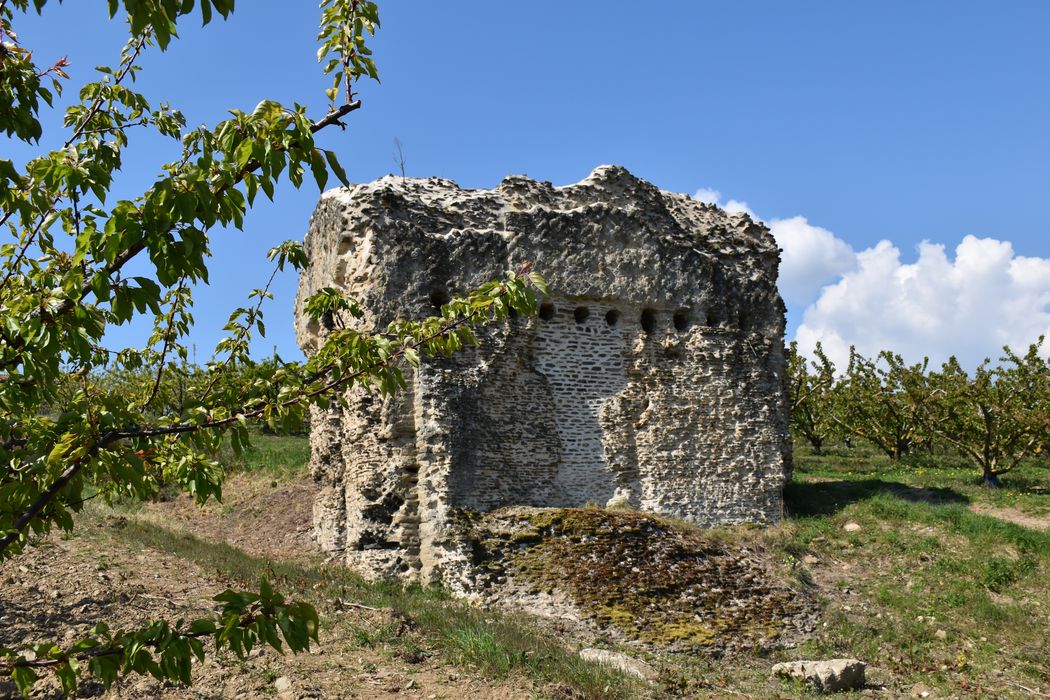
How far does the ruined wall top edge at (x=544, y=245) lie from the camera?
39.8 ft

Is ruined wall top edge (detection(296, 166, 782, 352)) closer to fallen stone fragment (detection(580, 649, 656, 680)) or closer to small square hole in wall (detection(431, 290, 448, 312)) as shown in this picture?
small square hole in wall (detection(431, 290, 448, 312))

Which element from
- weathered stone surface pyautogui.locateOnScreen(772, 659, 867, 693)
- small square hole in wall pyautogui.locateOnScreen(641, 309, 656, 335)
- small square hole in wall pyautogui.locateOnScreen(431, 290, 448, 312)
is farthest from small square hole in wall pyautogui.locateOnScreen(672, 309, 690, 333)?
weathered stone surface pyautogui.locateOnScreen(772, 659, 867, 693)

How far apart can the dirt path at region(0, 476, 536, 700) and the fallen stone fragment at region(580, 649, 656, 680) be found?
5.48ft

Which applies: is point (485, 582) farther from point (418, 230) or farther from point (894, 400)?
point (894, 400)

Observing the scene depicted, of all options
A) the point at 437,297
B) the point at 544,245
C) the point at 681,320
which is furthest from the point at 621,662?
the point at 681,320

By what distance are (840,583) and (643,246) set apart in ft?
19.7

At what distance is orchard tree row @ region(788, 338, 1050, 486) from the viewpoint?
63.6 ft

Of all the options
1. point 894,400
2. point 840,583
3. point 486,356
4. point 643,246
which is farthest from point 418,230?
point 894,400

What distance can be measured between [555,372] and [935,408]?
1507 cm

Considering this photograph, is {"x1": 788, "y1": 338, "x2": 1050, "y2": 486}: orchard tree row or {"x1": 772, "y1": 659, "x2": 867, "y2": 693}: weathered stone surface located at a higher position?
{"x1": 788, "y1": 338, "x2": 1050, "y2": 486}: orchard tree row

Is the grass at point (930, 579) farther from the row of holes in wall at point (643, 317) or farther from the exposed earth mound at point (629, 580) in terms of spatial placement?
the row of holes in wall at point (643, 317)

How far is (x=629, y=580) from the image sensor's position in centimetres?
1054

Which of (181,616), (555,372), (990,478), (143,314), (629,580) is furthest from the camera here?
(990,478)

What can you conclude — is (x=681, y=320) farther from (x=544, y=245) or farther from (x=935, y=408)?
(x=935, y=408)
